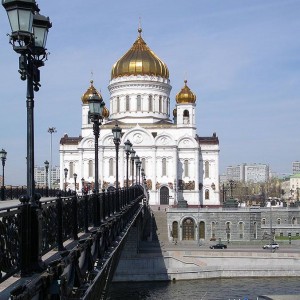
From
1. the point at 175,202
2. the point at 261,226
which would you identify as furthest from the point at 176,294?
the point at 175,202

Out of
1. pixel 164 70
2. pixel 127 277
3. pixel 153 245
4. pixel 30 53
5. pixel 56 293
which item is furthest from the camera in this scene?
pixel 164 70

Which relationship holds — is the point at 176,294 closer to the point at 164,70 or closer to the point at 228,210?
the point at 228,210

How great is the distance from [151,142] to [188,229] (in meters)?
14.4

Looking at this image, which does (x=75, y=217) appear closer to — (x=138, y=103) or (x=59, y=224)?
(x=59, y=224)

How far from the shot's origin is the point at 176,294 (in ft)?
117

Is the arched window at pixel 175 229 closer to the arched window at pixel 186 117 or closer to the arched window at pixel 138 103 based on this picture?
the arched window at pixel 186 117

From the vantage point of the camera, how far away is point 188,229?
195 feet

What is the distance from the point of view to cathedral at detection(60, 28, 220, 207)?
2766 inches

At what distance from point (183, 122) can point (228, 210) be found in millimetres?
16505

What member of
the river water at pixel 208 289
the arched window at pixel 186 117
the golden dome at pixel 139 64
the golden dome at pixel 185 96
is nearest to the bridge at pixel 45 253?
the river water at pixel 208 289

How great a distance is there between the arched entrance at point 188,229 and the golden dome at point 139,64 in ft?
73.3

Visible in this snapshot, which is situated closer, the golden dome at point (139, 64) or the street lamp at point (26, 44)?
the street lamp at point (26, 44)

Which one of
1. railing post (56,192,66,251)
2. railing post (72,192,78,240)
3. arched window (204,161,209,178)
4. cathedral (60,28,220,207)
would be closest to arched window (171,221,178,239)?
cathedral (60,28,220,207)

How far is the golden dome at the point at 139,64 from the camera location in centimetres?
7388
